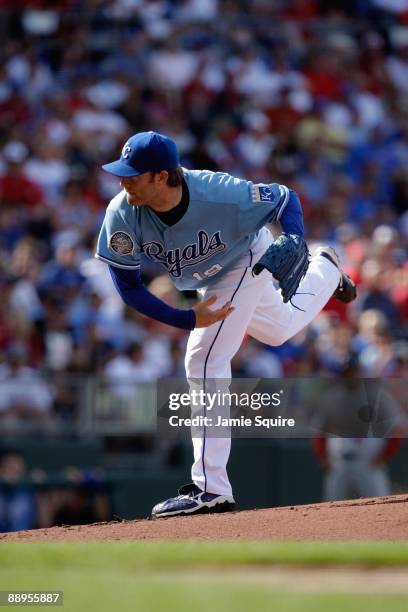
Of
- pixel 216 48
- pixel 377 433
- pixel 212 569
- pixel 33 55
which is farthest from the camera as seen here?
pixel 216 48

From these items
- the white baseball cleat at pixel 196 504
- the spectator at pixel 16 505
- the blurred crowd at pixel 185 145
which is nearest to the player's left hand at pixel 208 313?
the white baseball cleat at pixel 196 504

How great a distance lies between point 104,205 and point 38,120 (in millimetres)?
1378

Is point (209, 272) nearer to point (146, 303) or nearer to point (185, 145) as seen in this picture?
point (146, 303)

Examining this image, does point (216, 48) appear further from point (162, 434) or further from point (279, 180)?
point (162, 434)

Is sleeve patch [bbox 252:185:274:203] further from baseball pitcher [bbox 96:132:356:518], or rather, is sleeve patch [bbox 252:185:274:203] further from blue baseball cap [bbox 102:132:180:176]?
blue baseball cap [bbox 102:132:180:176]

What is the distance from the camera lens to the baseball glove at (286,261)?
5633mm

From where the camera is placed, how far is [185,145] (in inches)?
518

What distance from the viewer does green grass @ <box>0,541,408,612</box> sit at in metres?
3.98

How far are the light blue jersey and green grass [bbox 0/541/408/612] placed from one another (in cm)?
138

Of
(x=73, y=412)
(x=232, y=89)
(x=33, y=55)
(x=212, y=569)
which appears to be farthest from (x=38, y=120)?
(x=212, y=569)

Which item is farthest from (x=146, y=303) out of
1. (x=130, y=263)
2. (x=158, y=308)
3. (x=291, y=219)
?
(x=291, y=219)

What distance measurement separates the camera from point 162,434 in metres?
10.0

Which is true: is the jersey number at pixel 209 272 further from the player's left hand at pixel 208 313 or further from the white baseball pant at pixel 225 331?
the player's left hand at pixel 208 313

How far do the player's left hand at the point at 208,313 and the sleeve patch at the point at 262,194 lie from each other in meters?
0.52
